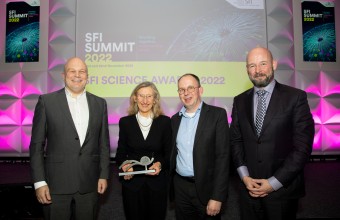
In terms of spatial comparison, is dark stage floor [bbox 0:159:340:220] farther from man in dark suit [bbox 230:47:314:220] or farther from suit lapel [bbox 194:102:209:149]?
suit lapel [bbox 194:102:209:149]

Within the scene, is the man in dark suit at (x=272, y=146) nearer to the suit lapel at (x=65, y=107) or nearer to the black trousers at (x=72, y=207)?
the black trousers at (x=72, y=207)

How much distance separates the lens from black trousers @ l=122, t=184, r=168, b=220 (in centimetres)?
215

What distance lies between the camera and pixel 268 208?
1.94 metres

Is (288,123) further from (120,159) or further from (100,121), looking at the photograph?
(100,121)

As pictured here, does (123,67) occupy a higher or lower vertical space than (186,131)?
higher

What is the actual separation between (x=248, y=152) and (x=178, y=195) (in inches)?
26.4

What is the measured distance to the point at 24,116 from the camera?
5402 millimetres

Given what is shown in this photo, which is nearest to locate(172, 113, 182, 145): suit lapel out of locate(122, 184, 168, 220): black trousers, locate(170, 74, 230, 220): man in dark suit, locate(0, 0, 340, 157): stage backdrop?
locate(170, 74, 230, 220): man in dark suit

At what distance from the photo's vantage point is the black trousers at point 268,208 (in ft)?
6.28

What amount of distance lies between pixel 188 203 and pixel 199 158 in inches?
15.5


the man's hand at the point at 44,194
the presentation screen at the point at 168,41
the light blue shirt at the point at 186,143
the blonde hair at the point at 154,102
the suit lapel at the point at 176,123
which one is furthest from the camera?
the presentation screen at the point at 168,41

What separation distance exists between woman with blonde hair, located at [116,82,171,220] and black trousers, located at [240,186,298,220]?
2.18 feet

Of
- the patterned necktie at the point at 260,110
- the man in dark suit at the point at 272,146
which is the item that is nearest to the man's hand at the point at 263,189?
the man in dark suit at the point at 272,146

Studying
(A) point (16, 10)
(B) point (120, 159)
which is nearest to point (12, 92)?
(A) point (16, 10)
